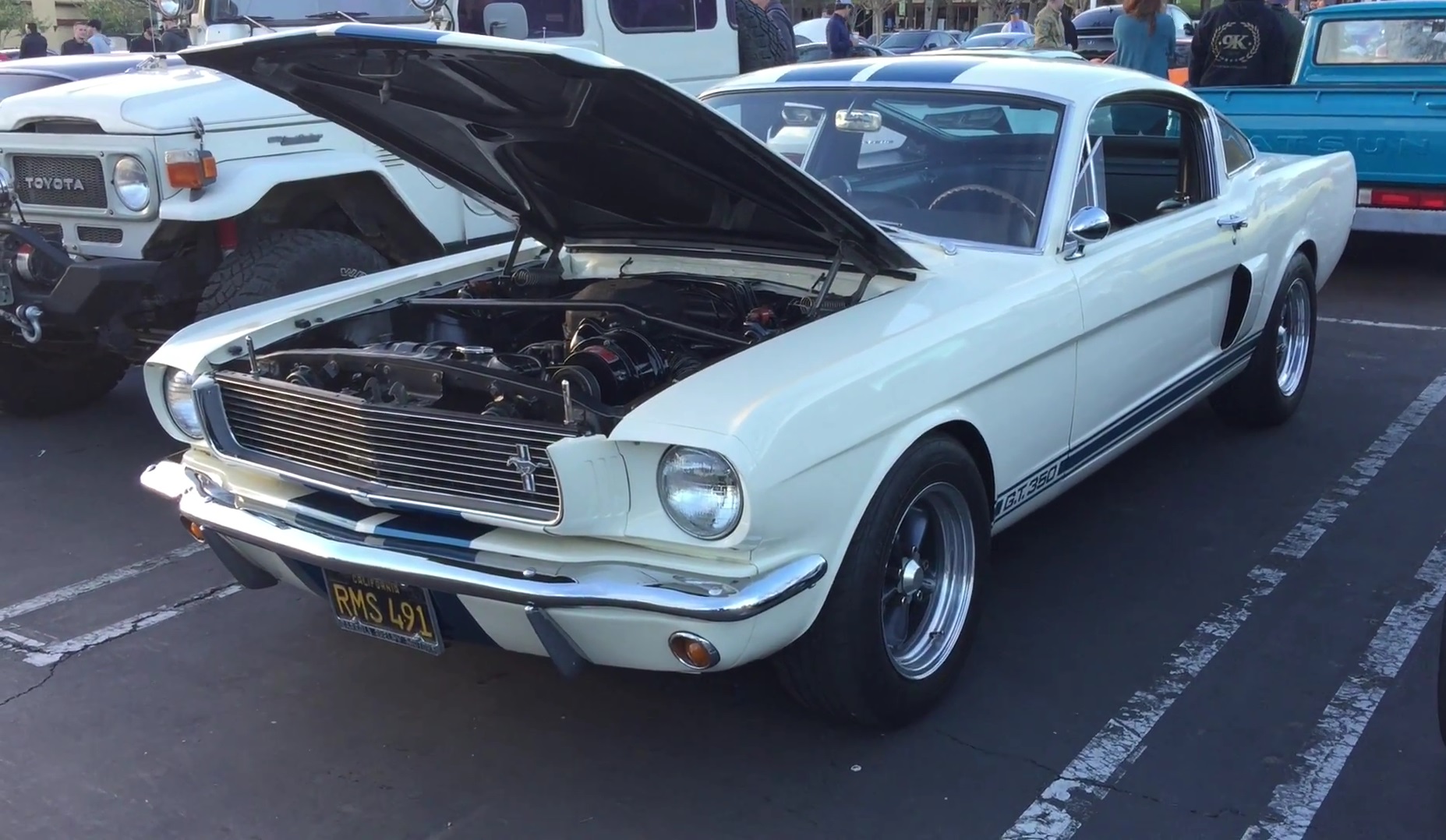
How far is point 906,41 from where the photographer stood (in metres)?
25.4

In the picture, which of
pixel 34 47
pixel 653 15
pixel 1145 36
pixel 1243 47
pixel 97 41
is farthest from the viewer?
pixel 97 41

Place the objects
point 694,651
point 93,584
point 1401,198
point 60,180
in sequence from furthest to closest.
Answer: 1. point 1401,198
2. point 60,180
3. point 93,584
4. point 694,651

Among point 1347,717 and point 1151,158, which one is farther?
point 1151,158

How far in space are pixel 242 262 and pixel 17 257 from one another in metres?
0.99

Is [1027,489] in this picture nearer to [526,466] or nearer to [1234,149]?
[526,466]

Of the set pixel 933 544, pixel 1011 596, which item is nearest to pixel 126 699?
pixel 933 544

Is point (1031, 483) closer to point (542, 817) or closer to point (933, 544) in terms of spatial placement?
point (933, 544)

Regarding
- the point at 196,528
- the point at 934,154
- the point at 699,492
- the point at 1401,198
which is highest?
the point at 934,154

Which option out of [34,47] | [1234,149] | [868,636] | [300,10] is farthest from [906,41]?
[868,636]

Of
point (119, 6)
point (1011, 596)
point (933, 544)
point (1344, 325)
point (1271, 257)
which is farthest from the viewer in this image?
point (119, 6)

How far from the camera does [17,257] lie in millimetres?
5566

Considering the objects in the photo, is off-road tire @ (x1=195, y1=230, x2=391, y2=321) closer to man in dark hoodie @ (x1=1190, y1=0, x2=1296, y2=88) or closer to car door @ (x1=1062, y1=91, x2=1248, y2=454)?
car door @ (x1=1062, y1=91, x2=1248, y2=454)

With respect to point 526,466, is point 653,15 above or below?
above

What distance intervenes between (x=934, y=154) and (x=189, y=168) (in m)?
3.12
